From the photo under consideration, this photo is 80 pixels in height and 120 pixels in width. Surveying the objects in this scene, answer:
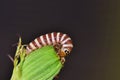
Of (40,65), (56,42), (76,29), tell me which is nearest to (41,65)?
(40,65)

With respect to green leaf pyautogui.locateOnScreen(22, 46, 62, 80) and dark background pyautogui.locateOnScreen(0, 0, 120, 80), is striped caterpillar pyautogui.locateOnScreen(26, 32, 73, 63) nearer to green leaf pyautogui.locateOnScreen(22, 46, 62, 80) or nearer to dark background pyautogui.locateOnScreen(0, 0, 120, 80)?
dark background pyautogui.locateOnScreen(0, 0, 120, 80)

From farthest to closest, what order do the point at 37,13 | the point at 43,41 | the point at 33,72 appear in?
the point at 37,13 < the point at 43,41 < the point at 33,72

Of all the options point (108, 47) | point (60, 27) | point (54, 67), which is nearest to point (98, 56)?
point (108, 47)

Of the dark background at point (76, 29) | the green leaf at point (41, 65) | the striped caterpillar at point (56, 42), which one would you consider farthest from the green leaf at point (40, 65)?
the dark background at point (76, 29)

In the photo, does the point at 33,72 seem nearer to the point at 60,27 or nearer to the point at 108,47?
the point at 60,27

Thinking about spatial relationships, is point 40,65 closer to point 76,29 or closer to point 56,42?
point 56,42

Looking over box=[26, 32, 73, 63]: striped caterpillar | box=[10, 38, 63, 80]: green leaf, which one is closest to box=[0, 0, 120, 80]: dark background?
box=[26, 32, 73, 63]: striped caterpillar

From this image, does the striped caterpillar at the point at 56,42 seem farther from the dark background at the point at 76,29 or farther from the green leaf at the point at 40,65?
the green leaf at the point at 40,65
